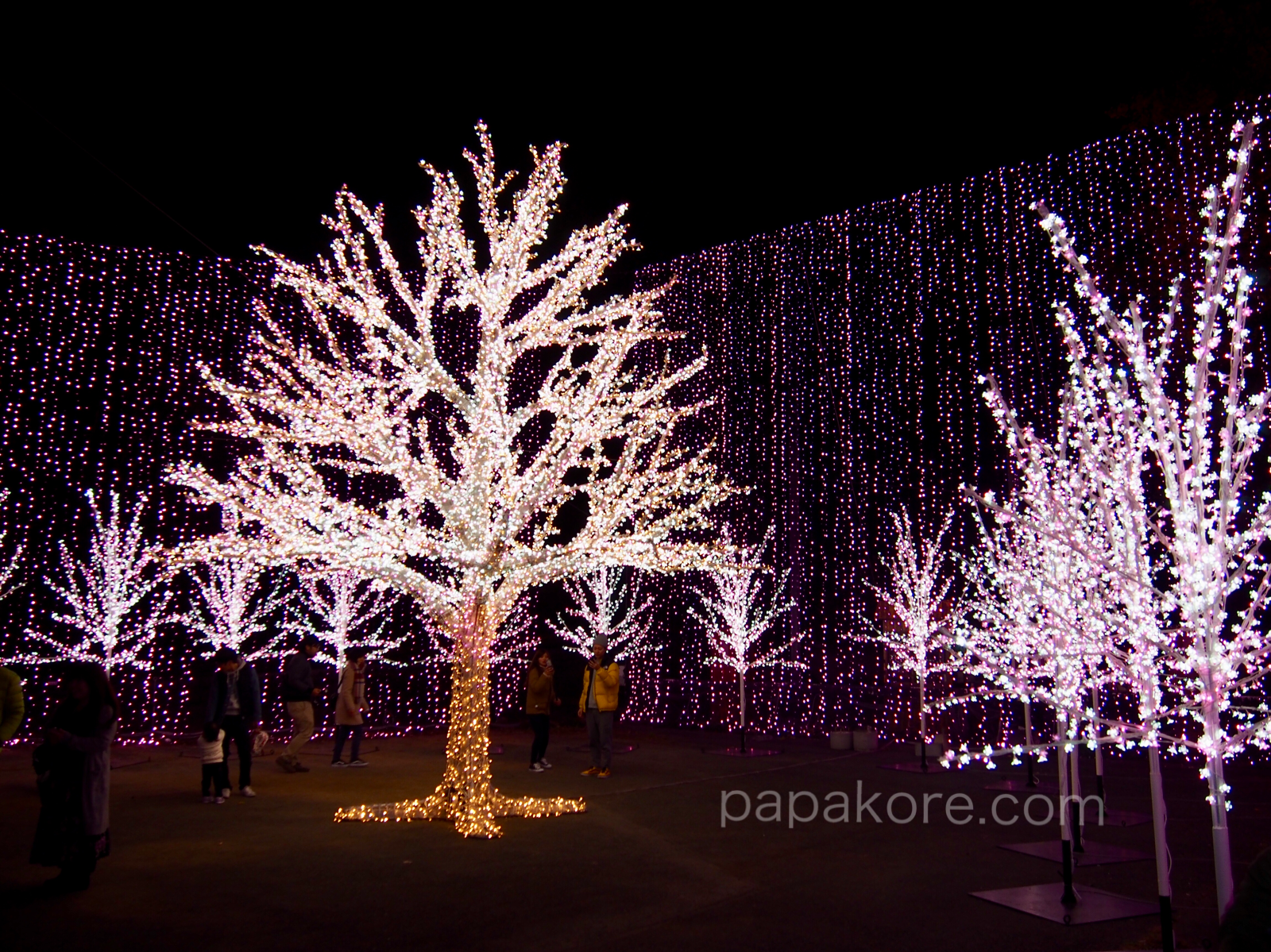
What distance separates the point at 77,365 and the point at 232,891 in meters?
14.5

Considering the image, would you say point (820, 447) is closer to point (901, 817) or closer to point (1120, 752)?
point (1120, 752)

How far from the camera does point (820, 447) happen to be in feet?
65.0

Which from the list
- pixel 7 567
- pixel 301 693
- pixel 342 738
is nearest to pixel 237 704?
pixel 301 693

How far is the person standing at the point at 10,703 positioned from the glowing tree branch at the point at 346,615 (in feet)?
34.1

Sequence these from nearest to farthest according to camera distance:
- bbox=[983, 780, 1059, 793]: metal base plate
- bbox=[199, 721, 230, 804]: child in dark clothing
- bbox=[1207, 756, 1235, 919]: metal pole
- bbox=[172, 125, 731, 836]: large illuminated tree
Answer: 1. bbox=[1207, 756, 1235, 919]: metal pole
2. bbox=[172, 125, 731, 836]: large illuminated tree
3. bbox=[199, 721, 230, 804]: child in dark clothing
4. bbox=[983, 780, 1059, 793]: metal base plate

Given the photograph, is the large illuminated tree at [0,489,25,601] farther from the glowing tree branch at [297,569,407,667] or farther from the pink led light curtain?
the glowing tree branch at [297,569,407,667]

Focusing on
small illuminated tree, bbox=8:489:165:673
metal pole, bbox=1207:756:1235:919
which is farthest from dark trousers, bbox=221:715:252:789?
metal pole, bbox=1207:756:1235:919

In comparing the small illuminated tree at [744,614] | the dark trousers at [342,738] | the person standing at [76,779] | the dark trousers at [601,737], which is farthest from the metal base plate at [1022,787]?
the person standing at [76,779]

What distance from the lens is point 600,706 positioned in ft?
41.6

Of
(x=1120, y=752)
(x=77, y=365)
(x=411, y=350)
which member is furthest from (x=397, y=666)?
(x=1120, y=752)

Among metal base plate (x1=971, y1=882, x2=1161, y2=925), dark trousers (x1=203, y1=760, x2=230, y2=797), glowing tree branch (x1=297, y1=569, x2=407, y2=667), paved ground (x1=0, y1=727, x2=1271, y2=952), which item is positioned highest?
glowing tree branch (x1=297, y1=569, x2=407, y2=667)

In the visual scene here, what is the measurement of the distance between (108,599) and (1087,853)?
16632 mm

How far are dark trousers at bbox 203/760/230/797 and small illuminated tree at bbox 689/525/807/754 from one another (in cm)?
925

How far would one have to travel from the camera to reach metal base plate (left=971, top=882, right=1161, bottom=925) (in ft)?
18.4
